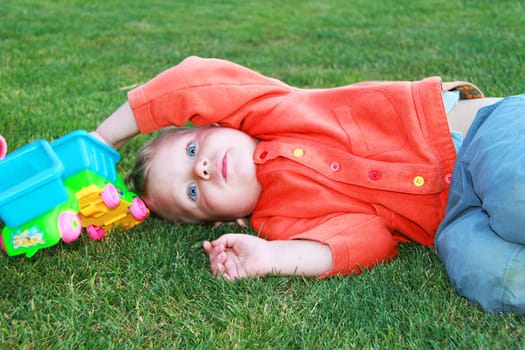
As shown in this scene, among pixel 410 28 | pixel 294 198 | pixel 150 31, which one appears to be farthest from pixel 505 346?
pixel 150 31

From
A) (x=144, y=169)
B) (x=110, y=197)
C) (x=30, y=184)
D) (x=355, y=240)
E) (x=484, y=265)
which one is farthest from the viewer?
(x=144, y=169)

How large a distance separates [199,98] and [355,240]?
826 mm

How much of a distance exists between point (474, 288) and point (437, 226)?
51 centimetres

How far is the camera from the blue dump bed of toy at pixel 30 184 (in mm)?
2080

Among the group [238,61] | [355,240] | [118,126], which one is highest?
[118,126]

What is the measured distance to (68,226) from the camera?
7.03ft

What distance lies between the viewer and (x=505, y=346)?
62.7 inches

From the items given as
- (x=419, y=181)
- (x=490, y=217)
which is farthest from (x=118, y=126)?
(x=490, y=217)

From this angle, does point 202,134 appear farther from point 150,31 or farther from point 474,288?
point 150,31

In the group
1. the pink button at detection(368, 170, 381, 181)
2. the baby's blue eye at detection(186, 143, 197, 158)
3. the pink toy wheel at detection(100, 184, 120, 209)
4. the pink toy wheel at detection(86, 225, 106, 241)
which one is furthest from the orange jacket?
the pink toy wheel at detection(86, 225, 106, 241)

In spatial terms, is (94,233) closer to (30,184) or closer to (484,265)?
(30,184)

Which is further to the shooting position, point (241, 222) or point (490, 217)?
point (241, 222)

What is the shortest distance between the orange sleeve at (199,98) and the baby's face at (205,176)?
7 cm

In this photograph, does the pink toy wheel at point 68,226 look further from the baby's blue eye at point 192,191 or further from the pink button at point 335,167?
the pink button at point 335,167
